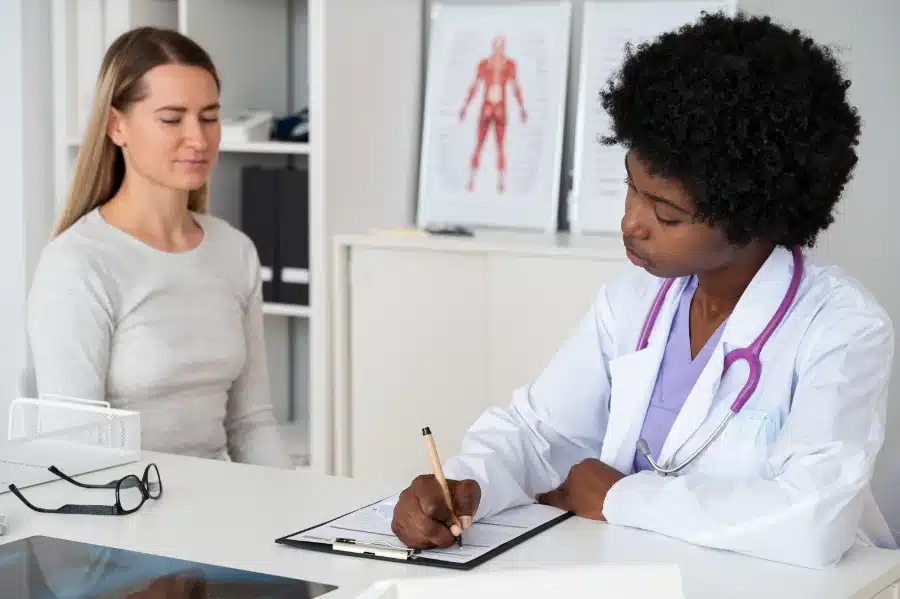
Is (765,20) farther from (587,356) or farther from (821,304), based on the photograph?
(587,356)

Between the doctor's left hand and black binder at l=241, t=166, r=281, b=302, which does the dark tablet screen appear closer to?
the doctor's left hand

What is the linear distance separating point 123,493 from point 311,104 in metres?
1.69

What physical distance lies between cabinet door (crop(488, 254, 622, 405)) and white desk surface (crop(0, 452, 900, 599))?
4.10 feet

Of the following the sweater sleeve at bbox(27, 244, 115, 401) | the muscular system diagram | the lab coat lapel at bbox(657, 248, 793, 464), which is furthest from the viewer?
the muscular system diagram

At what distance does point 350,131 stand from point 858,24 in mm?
1297

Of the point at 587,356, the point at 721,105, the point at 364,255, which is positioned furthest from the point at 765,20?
the point at 364,255

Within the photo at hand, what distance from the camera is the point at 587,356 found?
2.06 meters

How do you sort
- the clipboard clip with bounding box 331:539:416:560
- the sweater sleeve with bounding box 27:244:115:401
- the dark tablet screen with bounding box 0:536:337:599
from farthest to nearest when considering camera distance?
the sweater sleeve with bounding box 27:244:115:401 → the clipboard clip with bounding box 331:539:416:560 → the dark tablet screen with bounding box 0:536:337:599

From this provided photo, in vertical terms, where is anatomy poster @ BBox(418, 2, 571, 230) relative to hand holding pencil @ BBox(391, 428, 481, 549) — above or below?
above

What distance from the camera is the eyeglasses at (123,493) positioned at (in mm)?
1781

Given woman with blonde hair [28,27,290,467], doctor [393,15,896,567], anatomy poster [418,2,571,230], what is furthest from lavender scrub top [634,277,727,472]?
anatomy poster [418,2,571,230]

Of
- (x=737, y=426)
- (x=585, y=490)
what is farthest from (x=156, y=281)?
(x=737, y=426)

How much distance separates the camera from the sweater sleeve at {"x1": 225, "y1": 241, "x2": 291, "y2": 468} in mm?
2701

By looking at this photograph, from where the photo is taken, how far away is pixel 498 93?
3.54 meters
